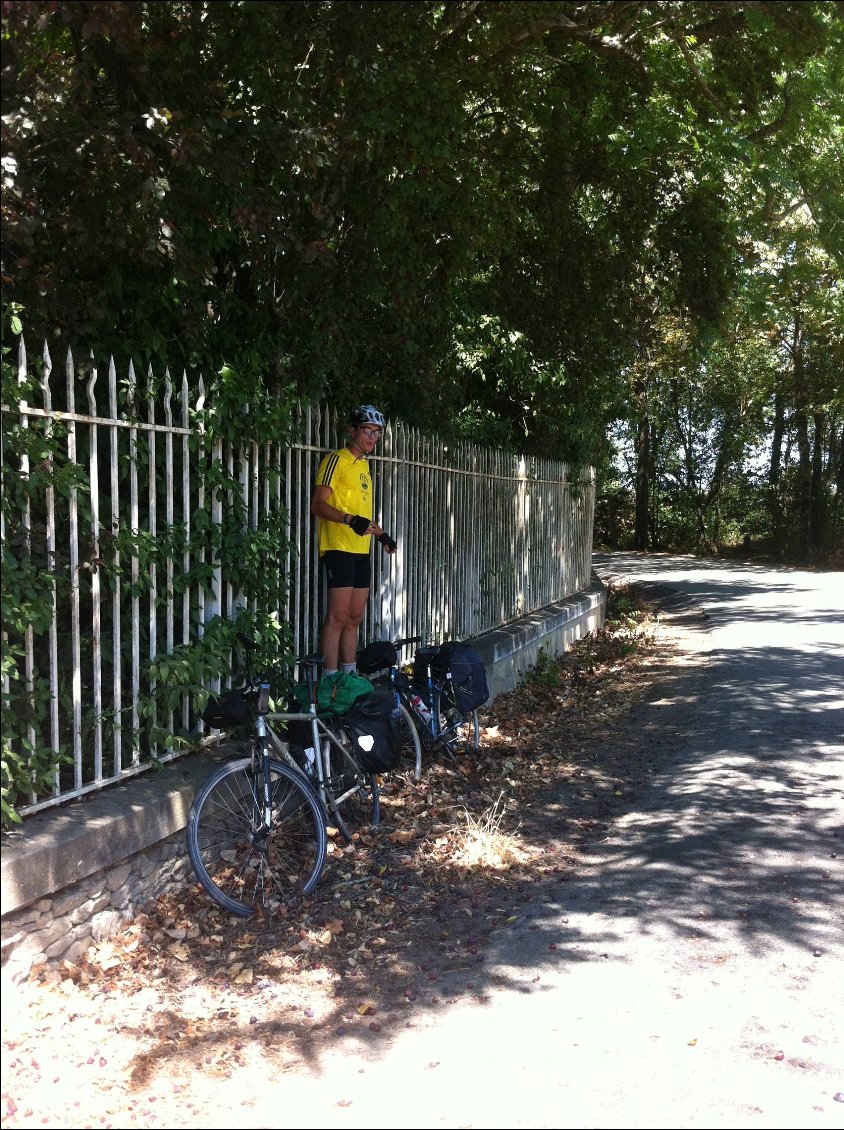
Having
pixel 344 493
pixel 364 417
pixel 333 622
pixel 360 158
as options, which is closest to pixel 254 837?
pixel 333 622

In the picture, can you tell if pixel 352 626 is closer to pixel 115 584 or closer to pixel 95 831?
pixel 115 584

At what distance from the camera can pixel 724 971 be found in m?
4.43

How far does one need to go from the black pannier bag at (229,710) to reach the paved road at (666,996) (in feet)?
5.25

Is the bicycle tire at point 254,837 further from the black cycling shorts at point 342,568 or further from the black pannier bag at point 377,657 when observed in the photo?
the black cycling shorts at point 342,568

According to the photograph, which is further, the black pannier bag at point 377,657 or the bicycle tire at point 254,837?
the black pannier bag at point 377,657

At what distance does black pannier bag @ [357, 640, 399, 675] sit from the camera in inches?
270

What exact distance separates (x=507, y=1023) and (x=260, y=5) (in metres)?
4.84

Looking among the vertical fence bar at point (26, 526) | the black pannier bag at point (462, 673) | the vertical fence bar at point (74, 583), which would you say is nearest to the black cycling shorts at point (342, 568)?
the black pannier bag at point (462, 673)

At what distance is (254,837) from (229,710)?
0.62 metres

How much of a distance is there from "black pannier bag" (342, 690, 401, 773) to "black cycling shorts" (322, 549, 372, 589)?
3.40 ft

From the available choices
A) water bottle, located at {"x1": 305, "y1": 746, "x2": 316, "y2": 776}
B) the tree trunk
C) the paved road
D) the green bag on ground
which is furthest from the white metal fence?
the tree trunk

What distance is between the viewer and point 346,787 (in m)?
6.01

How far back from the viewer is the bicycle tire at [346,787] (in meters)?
5.81

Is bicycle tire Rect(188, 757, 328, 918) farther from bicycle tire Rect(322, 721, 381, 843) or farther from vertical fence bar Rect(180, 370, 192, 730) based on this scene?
vertical fence bar Rect(180, 370, 192, 730)
